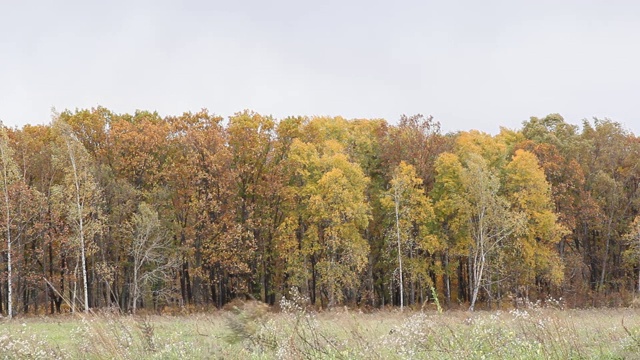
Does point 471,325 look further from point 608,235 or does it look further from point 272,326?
point 608,235

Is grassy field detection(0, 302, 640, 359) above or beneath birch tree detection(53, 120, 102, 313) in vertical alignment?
beneath

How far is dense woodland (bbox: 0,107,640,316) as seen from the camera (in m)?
36.8

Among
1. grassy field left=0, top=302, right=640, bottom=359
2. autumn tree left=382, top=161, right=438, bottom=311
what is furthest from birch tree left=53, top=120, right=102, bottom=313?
grassy field left=0, top=302, right=640, bottom=359

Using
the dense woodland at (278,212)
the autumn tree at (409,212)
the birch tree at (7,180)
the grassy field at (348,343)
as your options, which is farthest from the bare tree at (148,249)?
the grassy field at (348,343)

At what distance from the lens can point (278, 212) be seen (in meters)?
44.1

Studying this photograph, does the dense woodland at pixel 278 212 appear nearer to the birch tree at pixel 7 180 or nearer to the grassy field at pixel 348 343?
the birch tree at pixel 7 180

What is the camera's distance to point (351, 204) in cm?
4000

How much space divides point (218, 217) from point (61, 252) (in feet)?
33.9

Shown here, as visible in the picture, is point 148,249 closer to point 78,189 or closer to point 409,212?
point 78,189

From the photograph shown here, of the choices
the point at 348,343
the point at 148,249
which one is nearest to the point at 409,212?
the point at 148,249

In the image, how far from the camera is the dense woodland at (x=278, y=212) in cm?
3684

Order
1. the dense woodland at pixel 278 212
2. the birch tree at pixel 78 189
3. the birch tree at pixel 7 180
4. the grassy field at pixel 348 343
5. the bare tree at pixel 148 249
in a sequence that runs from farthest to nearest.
→ the dense woodland at pixel 278 212 → the bare tree at pixel 148 249 → the birch tree at pixel 78 189 → the birch tree at pixel 7 180 → the grassy field at pixel 348 343

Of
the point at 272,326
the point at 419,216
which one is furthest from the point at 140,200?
the point at 272,326

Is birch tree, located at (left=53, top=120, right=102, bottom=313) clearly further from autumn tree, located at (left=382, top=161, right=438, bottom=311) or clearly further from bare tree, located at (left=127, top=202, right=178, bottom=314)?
autumn tree, located at (left=382, top=161, right=438, bottom=311)
